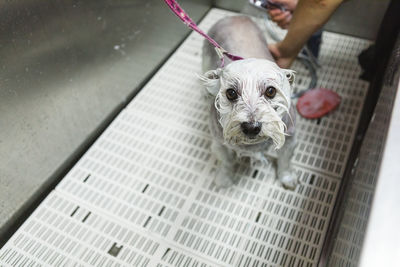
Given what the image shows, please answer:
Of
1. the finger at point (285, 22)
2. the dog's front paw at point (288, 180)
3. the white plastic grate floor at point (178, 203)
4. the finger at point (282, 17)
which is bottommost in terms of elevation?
the white plastic grate floor at point (178, 203)

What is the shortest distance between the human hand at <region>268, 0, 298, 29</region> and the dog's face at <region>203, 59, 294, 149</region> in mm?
590

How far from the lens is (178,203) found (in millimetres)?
1467

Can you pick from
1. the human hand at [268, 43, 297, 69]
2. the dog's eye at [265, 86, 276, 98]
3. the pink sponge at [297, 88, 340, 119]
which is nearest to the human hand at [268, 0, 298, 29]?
the human hand at [268, 43, 297, 69]

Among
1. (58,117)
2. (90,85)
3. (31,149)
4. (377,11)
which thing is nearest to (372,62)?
(377,11)

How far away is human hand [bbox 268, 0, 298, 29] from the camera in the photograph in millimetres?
1580

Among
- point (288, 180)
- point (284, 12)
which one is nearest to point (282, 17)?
point (284, 12)

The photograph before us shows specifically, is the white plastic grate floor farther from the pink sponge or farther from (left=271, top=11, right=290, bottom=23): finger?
(left=271, top=11, right=290, bottom=23): finger

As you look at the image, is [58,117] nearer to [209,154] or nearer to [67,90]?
[67,90]

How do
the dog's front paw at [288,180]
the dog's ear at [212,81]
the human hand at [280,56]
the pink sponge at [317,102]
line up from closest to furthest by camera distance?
the dog's ear at [212,81] → the dog's front paw at [288,180] → the human hand at [280,56] → the pink sponge at [317,102]

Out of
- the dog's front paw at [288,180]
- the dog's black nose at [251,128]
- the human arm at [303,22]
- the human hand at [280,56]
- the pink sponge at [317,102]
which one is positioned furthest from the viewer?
the pink sponge at [317,102]

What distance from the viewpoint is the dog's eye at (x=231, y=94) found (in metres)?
1.11

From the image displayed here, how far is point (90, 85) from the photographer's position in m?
1.66

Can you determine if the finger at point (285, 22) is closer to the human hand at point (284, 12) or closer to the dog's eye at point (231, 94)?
the human hand at point (284, 12)

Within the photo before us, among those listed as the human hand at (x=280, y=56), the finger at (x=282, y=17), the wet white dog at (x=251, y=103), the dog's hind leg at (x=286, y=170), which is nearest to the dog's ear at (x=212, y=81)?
the wet white dog at (x=251, y=103)
